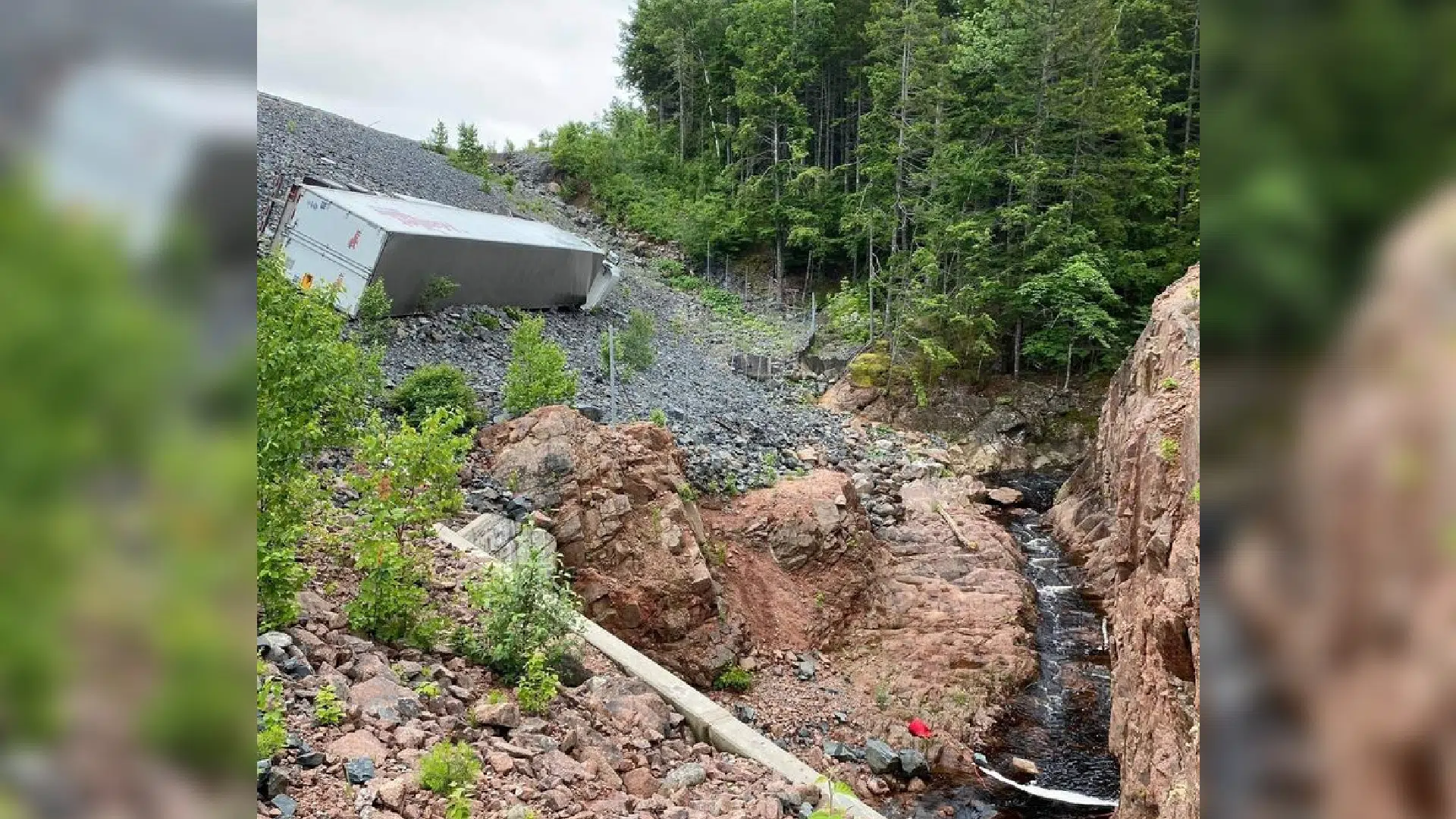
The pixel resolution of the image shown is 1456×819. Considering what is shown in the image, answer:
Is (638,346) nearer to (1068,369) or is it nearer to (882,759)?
(1068,369)

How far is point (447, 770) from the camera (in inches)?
163

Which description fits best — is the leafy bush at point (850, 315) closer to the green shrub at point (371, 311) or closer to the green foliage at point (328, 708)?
the green shrub at point (371, 311)

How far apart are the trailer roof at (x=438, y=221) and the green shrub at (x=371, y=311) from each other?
3.80 ft

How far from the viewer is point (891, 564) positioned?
12.5 m

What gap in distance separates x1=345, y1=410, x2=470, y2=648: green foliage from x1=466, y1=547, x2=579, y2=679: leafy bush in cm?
41

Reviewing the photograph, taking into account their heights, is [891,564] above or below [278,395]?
below

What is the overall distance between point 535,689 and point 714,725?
4.88 feet

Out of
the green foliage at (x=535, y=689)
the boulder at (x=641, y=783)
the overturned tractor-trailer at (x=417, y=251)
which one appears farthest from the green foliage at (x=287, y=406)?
the overturned tractor-trailer at (x=417, y=251)

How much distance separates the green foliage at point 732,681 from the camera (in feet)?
29.9

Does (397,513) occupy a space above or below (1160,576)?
above

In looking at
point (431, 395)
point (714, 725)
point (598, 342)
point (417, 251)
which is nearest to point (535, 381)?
point (431, 395)
